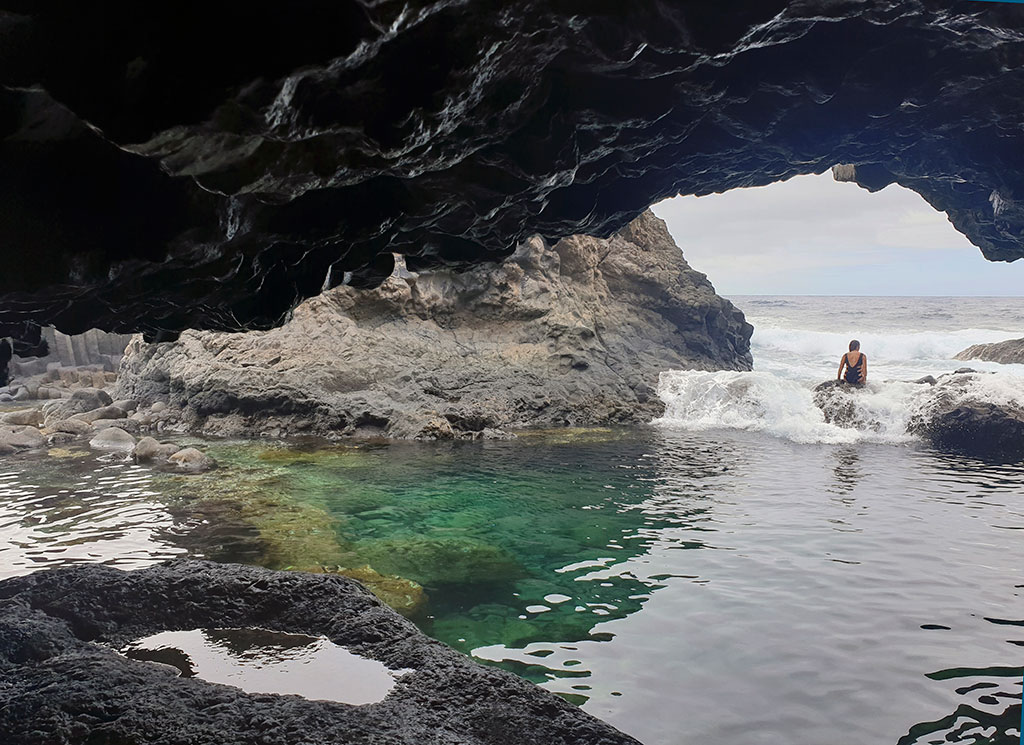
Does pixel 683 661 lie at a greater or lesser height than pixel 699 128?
lesser

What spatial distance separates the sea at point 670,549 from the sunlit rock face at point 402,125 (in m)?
2.38

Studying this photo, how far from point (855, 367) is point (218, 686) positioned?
13.7m

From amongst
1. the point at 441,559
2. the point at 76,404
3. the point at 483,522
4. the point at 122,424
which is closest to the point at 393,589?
the point at 441,559

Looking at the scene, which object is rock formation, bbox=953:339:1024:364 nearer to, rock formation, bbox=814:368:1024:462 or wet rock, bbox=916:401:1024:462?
rock formation, bbox=814:368:1024:462

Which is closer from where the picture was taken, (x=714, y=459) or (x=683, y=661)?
(x=683, y=661)

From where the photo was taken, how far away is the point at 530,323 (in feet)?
51.6

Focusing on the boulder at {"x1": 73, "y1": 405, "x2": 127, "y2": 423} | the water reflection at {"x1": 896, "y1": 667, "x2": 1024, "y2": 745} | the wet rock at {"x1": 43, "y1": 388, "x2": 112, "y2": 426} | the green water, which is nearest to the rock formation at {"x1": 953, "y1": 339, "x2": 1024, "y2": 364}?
the green water

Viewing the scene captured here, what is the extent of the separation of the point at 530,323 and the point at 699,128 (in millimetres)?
11999

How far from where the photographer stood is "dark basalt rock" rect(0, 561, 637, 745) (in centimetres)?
231

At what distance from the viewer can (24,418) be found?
1330 centimetres

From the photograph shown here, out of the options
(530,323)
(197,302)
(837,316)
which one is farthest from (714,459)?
(837,316)

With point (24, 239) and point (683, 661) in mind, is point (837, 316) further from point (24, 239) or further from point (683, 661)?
point (24, 239)

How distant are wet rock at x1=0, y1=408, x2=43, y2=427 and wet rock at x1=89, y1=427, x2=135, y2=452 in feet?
9.91

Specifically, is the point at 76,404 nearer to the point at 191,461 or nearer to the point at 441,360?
the point at 191,461
